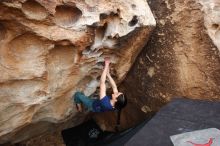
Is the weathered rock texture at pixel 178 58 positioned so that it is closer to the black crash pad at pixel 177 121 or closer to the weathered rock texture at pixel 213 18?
the weathered rock texture at pixel 213 18

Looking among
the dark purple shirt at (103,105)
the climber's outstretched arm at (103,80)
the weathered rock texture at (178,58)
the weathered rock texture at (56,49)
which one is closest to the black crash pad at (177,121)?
the weathered rock texture at (178,58)

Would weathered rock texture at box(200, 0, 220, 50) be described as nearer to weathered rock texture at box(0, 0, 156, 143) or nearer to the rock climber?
weathered rock texture at box(0, 0, 156, 143)

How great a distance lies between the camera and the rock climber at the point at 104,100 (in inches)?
112

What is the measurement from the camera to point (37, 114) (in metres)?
3.11

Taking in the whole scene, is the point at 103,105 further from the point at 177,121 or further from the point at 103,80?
the point at 177,121

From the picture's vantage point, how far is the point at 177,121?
2529 millimetres

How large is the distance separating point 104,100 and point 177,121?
0.61m

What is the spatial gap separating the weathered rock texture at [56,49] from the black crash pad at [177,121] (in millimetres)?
688

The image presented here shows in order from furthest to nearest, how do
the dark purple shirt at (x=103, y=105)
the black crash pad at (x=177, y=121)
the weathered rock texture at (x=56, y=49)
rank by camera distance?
the dark purple shirt at (x=103, y=105), the weathered rock texture at (x=56, y=49), the black crash pad at (x=177, y=121)

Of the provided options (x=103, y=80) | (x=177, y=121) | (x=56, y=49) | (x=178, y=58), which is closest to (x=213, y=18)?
(x=178, y=58)

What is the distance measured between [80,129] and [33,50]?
1.45 meters

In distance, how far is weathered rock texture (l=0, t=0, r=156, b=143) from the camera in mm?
2510

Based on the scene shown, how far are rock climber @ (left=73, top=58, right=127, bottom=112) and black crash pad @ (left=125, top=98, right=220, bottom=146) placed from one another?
0.37 meters

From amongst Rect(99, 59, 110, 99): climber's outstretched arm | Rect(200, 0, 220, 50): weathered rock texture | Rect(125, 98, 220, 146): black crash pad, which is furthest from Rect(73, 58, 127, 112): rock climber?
Rect(200, 0, 220, 50): weathered rock texture
